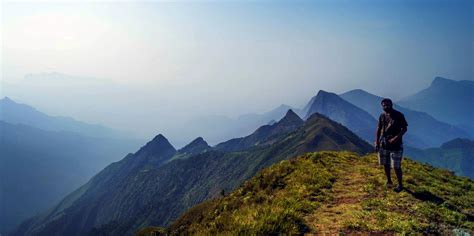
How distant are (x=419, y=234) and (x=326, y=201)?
15.1 feet

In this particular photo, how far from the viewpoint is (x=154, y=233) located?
813 inches

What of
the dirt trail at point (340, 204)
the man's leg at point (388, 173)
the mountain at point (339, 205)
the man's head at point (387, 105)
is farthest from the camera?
the man's leg at point (388, 173)

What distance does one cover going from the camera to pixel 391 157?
17.3 m

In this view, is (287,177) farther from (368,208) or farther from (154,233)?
(154,233)

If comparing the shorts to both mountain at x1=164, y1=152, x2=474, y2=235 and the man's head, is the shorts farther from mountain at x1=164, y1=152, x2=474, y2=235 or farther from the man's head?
the man's head

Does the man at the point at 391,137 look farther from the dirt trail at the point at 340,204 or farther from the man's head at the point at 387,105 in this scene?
the dirt trail at the point at 340,204

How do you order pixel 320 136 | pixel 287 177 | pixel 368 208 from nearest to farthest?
pixel 368 208, pixel 287 177, pixel 320 136

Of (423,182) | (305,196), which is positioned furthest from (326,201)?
(423,182)

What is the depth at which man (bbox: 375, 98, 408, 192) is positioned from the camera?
1700 cm

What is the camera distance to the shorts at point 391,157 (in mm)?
16906

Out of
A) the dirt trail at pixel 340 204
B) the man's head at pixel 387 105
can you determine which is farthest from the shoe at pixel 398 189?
the man's head at pixel 387 105

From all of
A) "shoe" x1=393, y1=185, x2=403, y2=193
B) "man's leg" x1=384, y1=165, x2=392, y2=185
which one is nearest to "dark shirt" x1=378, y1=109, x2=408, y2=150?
"man's leg" x1=384, y1=165, x2=392, y2=185

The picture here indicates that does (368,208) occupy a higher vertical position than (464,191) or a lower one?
higher

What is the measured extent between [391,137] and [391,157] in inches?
37.8
